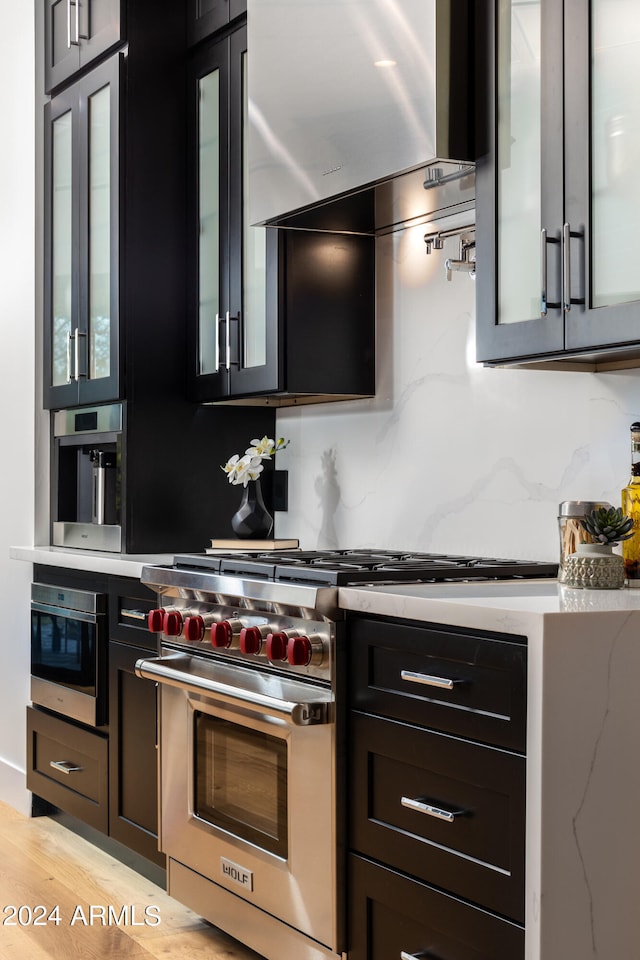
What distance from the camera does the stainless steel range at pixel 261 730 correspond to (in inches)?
88.0

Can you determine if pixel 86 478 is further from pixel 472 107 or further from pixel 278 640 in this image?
pixel 472 107

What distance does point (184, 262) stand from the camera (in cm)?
365

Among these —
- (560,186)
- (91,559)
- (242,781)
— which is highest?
(560,186)

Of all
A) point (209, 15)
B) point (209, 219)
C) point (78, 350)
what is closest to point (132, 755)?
point (78, 350)

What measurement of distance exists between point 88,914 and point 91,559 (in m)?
0.99

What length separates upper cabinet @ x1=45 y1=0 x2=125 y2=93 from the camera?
3596 millimetres

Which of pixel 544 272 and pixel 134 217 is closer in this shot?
pixel 544 272

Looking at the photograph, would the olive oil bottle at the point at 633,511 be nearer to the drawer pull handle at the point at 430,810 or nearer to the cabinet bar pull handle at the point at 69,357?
the drawer pull handle at the point at 430,810

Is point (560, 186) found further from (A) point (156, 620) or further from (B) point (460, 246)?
(A) point (156, 620)

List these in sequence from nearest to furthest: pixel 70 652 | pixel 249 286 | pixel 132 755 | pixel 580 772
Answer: pixel 580 772 → pixel 132 755 → pixel 249 286 → pixel 70 652

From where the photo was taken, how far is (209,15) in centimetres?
346

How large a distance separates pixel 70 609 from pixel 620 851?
2170 millimetres

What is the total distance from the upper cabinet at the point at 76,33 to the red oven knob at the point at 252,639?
79.9 inches

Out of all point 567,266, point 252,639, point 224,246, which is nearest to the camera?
point 567,266
